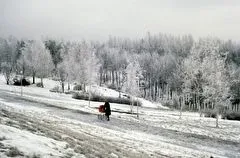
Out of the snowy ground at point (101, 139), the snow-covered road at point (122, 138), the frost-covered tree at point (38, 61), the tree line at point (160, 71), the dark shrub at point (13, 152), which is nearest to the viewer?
the dark shrub at point (13, 152)

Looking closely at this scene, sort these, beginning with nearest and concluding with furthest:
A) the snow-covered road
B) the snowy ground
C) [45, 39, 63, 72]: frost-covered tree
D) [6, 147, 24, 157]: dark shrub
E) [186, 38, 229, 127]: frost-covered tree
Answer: [6, 147, 24, 157]: dark shrub < the snowy ground < the snow-covered road < [186, 38, 229, 127]: frost-covered tree < [45, 39, 63, 72]: frost-covered tree

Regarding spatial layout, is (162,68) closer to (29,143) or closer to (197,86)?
(197,86)

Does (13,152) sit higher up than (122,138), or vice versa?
(13,152)

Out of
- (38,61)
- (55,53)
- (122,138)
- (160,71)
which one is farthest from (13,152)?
(55,53)

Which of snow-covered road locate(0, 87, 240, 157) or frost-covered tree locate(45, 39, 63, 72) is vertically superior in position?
frost-covered tree locate(45, 39, 63, 72)

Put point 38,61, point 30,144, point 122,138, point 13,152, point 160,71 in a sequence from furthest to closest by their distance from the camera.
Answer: point 160,71, point 38,61, point 122,138, point 30,144, point 13,152

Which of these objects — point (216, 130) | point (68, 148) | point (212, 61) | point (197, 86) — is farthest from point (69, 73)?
point (68, 148)

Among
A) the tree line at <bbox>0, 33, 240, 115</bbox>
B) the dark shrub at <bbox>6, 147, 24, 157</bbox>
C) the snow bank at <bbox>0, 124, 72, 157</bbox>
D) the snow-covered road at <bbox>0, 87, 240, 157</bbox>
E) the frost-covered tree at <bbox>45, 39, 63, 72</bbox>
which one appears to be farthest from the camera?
the frost-covered tree at <bbox>45, 39, 63, 72</bbox>

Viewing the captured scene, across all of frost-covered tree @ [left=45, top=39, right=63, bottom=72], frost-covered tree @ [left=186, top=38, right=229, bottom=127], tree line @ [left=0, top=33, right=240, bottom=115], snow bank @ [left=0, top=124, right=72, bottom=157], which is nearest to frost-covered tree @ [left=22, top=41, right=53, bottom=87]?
tree line @ [left=0, top=33, right=240, bottom=115]

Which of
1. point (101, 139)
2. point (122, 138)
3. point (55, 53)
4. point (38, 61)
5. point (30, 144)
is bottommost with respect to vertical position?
point (122, 138)

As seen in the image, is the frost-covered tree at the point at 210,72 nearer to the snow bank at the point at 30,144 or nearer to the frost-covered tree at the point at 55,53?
the snow bank at the point at 30,144

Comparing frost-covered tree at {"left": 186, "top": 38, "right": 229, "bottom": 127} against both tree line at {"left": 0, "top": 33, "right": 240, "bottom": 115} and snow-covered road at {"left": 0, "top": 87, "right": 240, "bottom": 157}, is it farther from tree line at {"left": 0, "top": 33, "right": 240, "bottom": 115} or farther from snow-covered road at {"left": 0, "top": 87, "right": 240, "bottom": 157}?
snow-covered road at {"left": 0, "top": 87, "right": 240, "bottom": 157}

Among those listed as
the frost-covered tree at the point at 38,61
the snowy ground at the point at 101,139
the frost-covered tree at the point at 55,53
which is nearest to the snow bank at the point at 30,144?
the snowy ground at the point at 101,139

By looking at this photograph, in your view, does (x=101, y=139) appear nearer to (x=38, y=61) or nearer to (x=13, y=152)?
(x=13, y=152)
